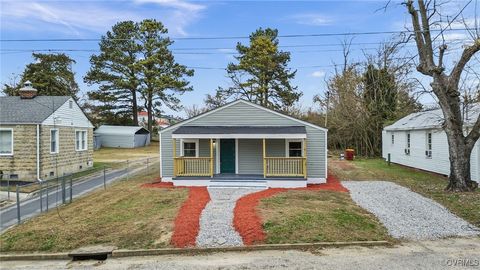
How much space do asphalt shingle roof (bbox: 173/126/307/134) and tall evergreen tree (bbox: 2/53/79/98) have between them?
118 ft

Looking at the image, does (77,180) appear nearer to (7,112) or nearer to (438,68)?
(7,112)

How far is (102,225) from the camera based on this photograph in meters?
9.20

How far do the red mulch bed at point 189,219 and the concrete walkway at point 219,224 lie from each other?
5.7 inches

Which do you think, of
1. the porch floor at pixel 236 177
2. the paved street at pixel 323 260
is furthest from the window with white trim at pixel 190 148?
the paved street at pixel 323 260

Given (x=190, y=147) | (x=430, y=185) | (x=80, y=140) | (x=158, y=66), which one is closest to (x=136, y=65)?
(x=158, y=66)

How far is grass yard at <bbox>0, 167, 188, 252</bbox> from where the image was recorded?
797 cm

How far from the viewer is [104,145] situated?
44.5 meters

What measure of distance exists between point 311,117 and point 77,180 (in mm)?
25266

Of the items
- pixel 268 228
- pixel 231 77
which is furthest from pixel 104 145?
pixel 268 228

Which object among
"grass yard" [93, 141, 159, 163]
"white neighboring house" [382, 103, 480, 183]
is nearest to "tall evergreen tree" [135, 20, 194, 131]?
"grass yard" [93, 141, 159, 163]

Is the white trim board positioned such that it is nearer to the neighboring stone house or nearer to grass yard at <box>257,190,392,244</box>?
grass yard at <box>257,190,392,244</box>

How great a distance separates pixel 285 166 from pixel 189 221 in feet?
25.5

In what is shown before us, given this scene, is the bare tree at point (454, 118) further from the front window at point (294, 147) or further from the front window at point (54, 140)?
the front window at point (54, 140)

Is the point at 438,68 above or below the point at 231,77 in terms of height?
below
